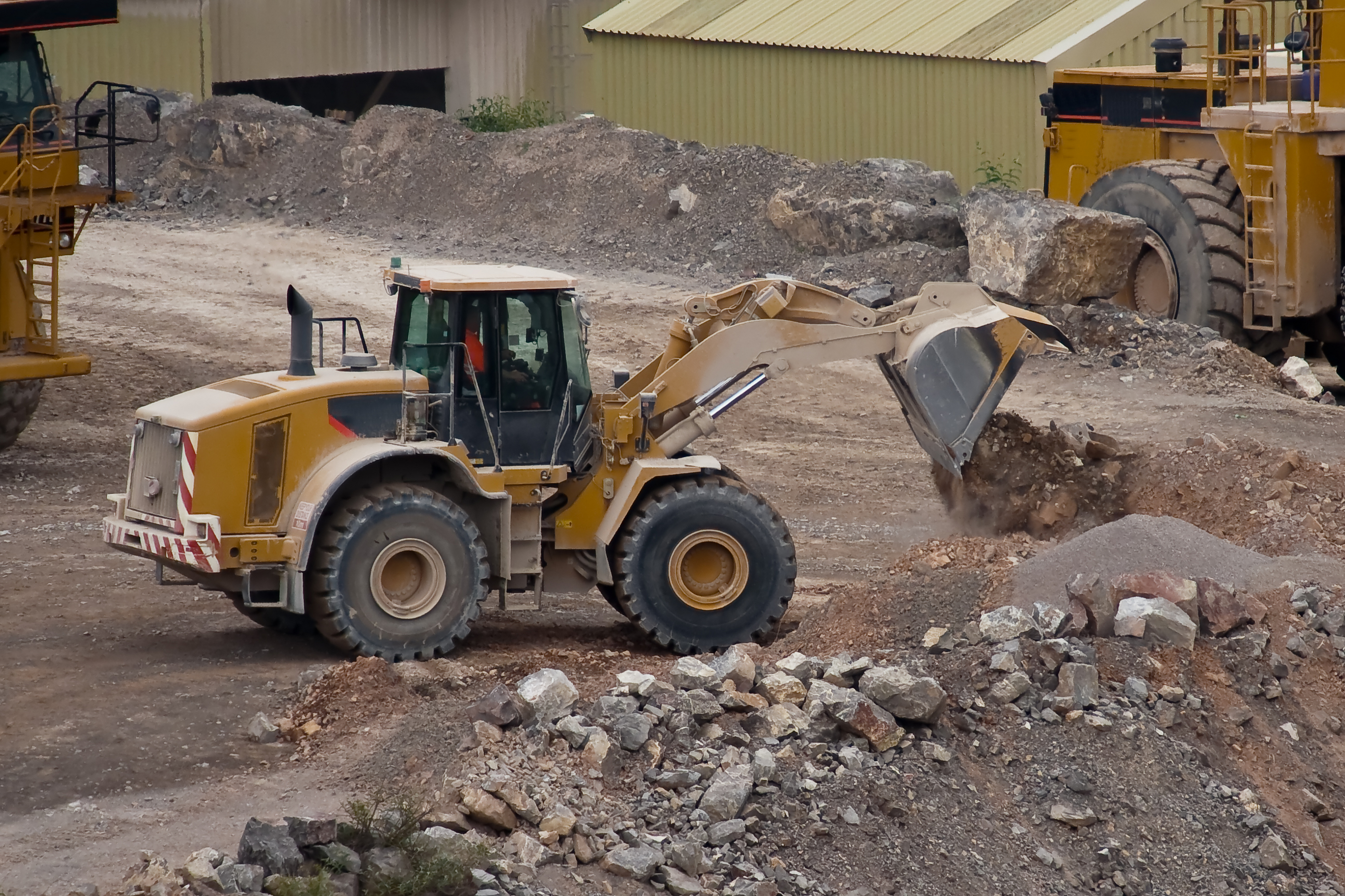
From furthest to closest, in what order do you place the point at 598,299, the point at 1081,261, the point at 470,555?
1. the point at 598,299
2. the point at 1081,261
3. the point at 470,555

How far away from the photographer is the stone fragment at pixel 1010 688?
7.88 m

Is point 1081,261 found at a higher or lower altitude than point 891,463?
higher

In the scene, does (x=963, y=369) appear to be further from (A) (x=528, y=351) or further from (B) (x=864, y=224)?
(B) (x=864, y=224)

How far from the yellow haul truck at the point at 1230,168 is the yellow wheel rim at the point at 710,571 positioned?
8237mm

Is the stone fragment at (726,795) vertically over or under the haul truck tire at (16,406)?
under

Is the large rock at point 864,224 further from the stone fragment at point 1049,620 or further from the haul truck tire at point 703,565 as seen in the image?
the stone fragment at point 1049,620

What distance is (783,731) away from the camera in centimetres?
741

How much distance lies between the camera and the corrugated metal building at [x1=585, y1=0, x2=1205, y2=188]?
78.8 ft

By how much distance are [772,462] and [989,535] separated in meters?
3.17

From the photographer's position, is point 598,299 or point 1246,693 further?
point 598,299

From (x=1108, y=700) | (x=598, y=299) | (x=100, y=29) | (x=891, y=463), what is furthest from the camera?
(x=100, y=29)

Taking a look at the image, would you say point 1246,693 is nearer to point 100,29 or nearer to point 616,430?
point 616,430

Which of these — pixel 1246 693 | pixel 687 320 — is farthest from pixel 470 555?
pixel 1246 693

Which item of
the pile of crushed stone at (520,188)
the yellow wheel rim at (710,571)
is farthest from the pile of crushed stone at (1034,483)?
the pile of crushed stone at (520,188)
